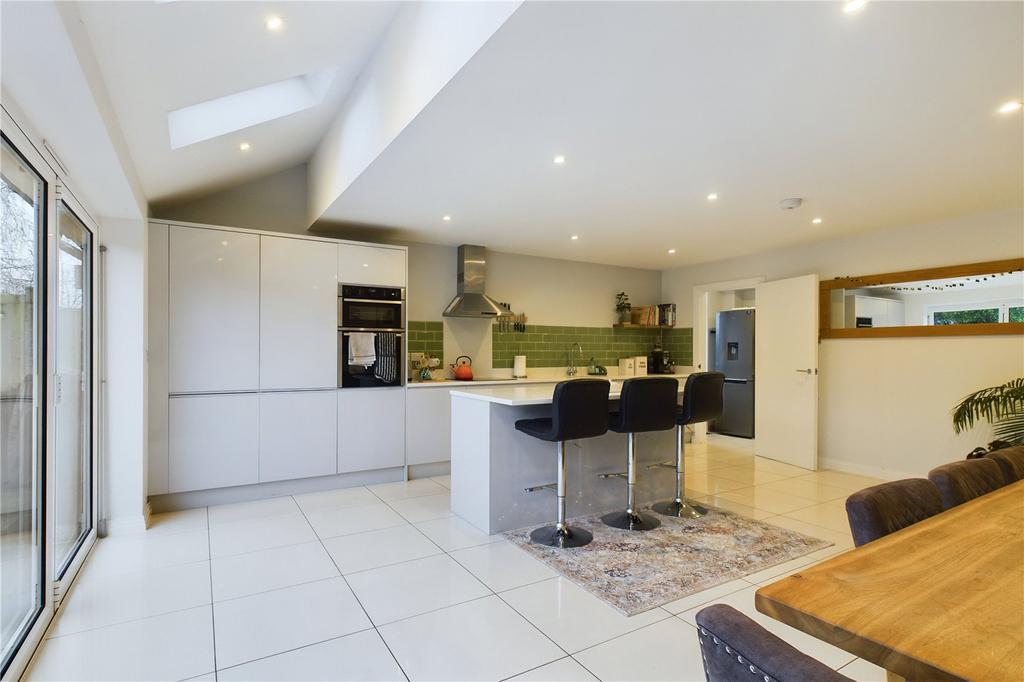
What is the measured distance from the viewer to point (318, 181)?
14.4 feet

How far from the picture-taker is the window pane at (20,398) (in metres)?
1.87

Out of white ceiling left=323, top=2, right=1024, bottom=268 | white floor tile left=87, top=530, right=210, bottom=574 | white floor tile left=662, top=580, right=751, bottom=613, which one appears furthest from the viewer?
white floor tile left=87, top=530, right=210, bottom=574

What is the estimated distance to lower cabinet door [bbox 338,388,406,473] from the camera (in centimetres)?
445

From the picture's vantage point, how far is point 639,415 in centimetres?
334

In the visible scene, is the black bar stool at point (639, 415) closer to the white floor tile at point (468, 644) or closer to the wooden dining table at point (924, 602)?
the white floor tile at point (468, 644)

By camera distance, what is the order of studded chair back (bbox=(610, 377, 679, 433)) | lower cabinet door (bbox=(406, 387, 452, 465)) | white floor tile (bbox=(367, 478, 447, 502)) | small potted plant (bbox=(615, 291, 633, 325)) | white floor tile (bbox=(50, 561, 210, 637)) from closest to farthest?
white floor tile (bbox=(50, 561, 210, 637)), studded chair back (bbox=(610, 377, 679, 433)), white floor tile (bbox=(367, 478, 447, 502)), lower cabinet door (bbox=(406, 387, 452, 465)), small potted plant (bbox=(615, 291, 633, 325))

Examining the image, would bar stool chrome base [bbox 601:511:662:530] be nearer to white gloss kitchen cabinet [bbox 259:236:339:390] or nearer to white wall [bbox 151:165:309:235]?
white gloss kitchen cabinet [bbox 259:236:339:390]

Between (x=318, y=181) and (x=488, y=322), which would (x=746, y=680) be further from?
(x=488, y=322)

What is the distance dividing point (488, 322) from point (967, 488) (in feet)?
14.9

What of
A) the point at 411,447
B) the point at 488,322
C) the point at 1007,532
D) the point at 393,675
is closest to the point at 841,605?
the point at 1007,532

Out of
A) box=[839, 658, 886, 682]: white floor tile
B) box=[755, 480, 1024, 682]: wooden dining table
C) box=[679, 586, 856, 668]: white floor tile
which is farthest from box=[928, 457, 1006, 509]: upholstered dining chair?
box=[839, 658, 886, 682]: white floor tile

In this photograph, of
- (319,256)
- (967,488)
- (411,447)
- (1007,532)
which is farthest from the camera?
(411,447)

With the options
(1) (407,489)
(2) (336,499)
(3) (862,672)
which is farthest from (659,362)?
(3) (862,672)

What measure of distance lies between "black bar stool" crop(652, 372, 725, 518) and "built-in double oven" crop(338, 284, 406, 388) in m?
2.48
